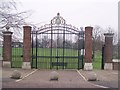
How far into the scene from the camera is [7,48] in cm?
2511

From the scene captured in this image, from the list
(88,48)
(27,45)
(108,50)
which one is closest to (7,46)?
(27,45)

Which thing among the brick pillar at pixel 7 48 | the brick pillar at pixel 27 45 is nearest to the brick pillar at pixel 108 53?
the brick pillar at pixel 27 45

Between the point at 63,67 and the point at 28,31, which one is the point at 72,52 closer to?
the point at 63,67

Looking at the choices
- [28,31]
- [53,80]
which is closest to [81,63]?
[28,31]

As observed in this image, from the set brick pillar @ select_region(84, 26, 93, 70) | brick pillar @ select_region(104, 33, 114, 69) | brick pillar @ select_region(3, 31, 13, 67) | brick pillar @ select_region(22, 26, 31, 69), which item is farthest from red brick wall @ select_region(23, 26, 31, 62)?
→ brick pillar @ select_region(104, 33, 114, 69)

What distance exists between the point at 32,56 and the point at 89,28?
5.17 metres

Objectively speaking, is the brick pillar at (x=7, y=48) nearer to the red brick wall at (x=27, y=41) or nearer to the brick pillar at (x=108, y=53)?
the red brick wall at (x=27, y=41)

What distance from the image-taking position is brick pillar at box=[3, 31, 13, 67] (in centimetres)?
2500

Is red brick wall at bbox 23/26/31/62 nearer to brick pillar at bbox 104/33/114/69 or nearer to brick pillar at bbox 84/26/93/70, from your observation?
brick pillar at bbox 84/26/93/70

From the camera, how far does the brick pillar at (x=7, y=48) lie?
25.0 m

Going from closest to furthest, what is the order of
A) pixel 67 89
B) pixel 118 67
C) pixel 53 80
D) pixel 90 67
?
pixel 67 89 → pixel 53 80 → pixel 90 67 → pixel 118 67

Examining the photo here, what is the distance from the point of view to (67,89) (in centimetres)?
1345

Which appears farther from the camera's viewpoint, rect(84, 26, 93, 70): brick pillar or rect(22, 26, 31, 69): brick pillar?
rect(22, 26, 31, 69): brick pillar

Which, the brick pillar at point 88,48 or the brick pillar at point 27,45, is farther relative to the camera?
the brick pillar at point 27,45
